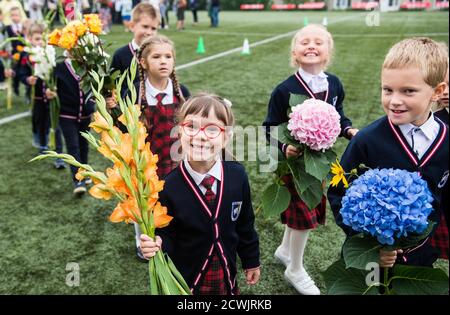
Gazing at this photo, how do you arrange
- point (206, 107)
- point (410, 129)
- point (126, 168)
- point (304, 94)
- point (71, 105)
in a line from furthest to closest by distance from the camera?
point (71, 105) → point (304, 94) → point (206, 107) → point (410, 129) → point (126, 168)

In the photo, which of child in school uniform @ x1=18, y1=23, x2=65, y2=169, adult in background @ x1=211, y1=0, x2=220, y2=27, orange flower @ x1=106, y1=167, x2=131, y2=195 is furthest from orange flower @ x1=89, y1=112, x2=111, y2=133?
adult in background @ x1=211, y1=0, x2=220, y2=27

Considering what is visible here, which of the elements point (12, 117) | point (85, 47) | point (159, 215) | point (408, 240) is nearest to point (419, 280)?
point (408, 240)

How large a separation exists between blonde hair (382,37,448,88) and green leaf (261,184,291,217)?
728mm

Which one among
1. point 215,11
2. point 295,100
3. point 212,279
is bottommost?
point 212,279

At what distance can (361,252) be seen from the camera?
4.49 ft

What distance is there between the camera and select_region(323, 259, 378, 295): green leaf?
139 cm

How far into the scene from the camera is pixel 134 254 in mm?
3309

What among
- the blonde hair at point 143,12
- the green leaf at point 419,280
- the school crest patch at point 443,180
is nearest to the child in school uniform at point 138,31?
the blonde hair at point 143,12

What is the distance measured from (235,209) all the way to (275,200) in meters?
0.23

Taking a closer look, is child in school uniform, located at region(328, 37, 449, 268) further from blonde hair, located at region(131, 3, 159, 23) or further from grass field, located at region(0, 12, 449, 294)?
blonde hair, located at region(131, 3, 159, 23)

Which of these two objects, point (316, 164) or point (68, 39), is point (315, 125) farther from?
point (68, 39)

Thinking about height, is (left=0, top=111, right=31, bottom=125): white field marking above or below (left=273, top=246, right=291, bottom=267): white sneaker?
above

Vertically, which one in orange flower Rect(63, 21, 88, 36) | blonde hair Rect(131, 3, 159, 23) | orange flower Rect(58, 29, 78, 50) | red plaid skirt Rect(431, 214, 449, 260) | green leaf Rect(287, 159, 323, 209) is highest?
blonde hair Rect(131, 3, 159, 23)
